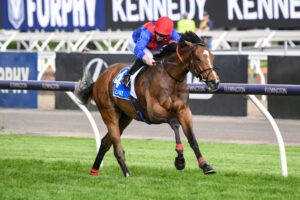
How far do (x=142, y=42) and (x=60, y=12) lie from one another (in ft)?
47.1

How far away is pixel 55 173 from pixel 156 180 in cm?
123

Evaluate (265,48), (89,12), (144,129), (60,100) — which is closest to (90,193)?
(144,129)

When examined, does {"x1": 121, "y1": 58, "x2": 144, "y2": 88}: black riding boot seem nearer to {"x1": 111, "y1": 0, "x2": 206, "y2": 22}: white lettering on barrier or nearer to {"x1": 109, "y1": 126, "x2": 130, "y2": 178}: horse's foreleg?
{"x1": 109, "y1": 126, "x2": 130, "y2": 178}: horse's foreleg

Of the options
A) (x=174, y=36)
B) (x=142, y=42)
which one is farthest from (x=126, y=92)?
(x=174, y=36)

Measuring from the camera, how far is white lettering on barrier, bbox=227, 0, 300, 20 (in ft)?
58.4

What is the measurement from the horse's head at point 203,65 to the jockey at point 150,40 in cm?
38

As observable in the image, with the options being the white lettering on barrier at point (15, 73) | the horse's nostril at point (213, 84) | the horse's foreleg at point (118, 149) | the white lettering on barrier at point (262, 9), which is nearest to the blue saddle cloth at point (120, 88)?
the horse's foreleg at point (118, 149)

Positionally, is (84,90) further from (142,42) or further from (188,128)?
(188,128)

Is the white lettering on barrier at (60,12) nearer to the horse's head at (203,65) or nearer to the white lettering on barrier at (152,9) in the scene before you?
the white lettering on barrier at (152,9)

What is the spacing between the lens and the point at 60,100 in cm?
1658

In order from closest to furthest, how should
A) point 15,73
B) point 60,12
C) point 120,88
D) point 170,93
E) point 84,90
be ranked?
1. point 170,93
2. point 120,88
3. point 84,90
4. point 15,73
5. point 60,12

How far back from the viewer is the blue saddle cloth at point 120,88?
734 cm

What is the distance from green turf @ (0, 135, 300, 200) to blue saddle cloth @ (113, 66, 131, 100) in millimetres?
868

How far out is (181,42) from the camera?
6992 millimetres
